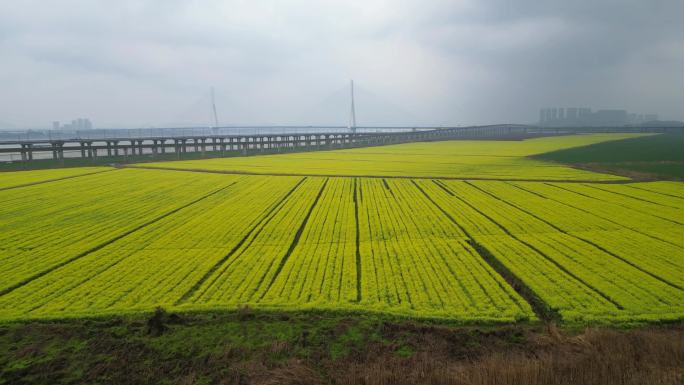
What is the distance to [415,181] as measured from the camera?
35062mm

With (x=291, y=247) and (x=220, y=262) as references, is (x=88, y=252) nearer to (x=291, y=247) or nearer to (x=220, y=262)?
(x=220, y=262)

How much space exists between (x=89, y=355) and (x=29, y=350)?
56.6 inches

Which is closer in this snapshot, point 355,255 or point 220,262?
point 220,262


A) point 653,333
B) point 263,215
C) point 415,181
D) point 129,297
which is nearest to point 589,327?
point 653,333

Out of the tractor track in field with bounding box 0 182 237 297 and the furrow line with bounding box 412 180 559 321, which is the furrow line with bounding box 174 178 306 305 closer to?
the tractor track in field with bounding box 0 182 237 297

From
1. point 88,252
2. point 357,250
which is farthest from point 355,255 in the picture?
point 88,252

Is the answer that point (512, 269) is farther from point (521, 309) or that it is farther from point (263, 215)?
point (263, 215)

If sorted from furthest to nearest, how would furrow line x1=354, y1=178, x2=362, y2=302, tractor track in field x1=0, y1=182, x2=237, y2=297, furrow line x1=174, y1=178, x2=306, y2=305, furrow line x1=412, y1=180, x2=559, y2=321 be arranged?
tractor track in field x1=0, y1=182, x2=237, y2=297
furrow line x1=354, y1=178, x2=362, y2=302
furrow line x1=174, y1=178, x2=306, y2=305
furrow line x1=412, y1=180, x2=559, y2=321

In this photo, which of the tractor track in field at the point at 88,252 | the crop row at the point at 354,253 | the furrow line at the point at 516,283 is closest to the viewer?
the furrow line at the point at 516,283


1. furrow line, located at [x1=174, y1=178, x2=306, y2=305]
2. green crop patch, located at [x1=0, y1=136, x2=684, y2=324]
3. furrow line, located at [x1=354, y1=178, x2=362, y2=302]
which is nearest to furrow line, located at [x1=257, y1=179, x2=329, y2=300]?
green crop patch, located at [x1=0, y1=136, x2=684, y2=324]

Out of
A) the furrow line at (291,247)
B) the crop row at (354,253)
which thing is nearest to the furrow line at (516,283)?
the crop row at (354,253)

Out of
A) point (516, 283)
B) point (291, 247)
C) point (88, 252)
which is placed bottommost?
point (516, 283)

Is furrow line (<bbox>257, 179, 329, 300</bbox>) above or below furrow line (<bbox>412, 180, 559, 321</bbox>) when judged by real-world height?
above

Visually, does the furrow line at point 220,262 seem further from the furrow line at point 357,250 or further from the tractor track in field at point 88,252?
the tractor track in field at point 88,252
